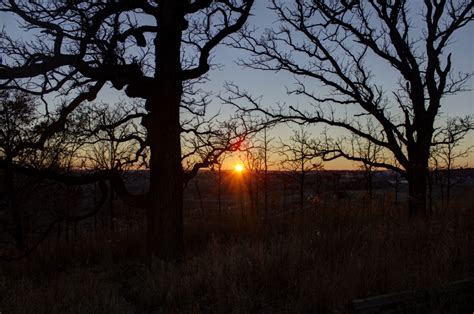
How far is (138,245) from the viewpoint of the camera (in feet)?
34.2

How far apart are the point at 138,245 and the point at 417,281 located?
664 cm

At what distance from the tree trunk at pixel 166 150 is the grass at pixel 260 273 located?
1.67ft

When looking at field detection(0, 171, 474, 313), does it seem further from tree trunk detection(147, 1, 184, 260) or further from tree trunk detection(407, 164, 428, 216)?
tree trunk detection(407, 164, 428, 216)

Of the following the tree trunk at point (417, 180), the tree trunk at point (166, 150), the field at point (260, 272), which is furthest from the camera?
the tree trunk at point (417, 180)

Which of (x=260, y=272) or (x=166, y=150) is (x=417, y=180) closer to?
(x=166, y=150)

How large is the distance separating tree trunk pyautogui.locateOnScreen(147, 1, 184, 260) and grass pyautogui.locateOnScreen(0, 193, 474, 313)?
51 centimetres

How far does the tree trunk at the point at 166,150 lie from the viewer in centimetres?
866

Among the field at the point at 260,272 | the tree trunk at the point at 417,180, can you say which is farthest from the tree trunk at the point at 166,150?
the tree trunk at the point at 417,180

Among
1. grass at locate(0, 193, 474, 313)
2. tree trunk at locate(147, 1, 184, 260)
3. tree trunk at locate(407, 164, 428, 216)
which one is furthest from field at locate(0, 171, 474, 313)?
tree trunk at locate(407, 164, 428, 216)

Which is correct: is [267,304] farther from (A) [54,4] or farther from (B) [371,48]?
(B) [371,48]

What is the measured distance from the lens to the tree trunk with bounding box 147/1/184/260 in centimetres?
866

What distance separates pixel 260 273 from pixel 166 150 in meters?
3.45

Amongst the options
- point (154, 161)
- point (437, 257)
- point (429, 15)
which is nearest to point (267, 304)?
point (437, 257)

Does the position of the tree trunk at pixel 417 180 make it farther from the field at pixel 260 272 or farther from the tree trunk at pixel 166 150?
the tree trunk at pixel 166 150
